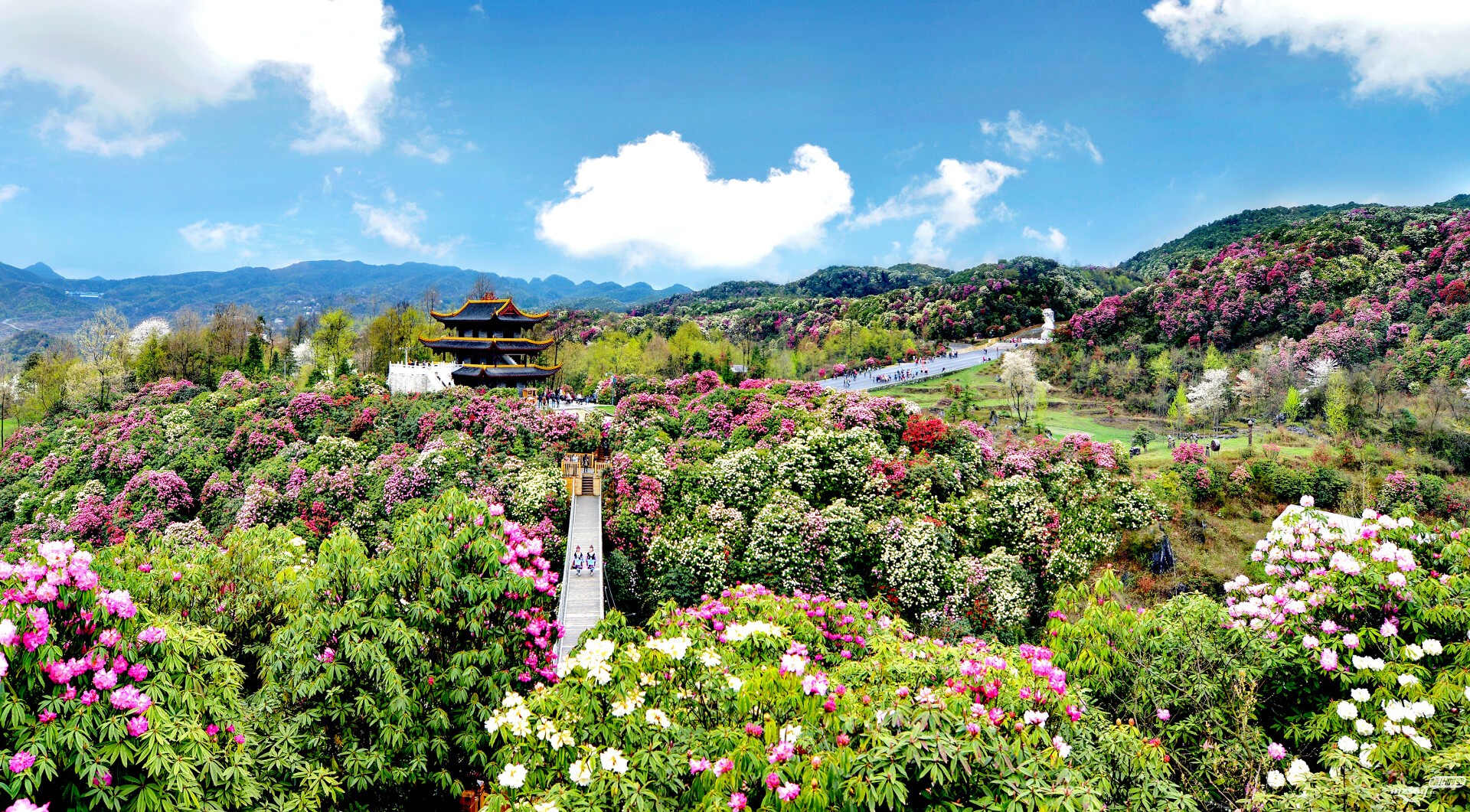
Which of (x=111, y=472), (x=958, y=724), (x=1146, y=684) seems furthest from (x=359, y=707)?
(x=111, y=472)

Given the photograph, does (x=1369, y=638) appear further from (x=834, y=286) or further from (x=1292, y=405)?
(x=834, y=286)

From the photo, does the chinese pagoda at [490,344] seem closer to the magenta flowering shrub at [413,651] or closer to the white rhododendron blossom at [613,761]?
the magenta flowering shrub at [413,651]

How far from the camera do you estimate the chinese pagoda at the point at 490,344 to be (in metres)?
34.3

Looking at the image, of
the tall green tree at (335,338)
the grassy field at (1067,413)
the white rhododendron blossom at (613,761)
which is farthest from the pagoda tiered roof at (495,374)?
the white rhododendron blossom at (613,761)

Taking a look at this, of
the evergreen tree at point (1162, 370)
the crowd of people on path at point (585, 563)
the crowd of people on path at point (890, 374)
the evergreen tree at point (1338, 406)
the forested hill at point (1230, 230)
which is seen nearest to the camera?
the crowd of people on path at point (585, 563)

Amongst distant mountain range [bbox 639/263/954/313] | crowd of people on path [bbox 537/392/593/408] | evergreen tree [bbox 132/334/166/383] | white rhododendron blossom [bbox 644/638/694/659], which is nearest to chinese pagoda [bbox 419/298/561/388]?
crowd of people on path [bbox 537/392/593/408]

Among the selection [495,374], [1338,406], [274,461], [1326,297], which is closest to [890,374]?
[1338,406]

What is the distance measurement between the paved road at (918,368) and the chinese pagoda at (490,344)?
17.0 metres

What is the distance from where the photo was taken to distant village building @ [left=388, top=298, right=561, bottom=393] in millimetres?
34406

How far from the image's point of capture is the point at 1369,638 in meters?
7.00

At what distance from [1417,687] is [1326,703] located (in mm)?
941

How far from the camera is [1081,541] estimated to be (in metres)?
17.0

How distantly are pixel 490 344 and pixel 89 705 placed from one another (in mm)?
31552

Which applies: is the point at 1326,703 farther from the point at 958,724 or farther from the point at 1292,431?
the point at 1292,431
